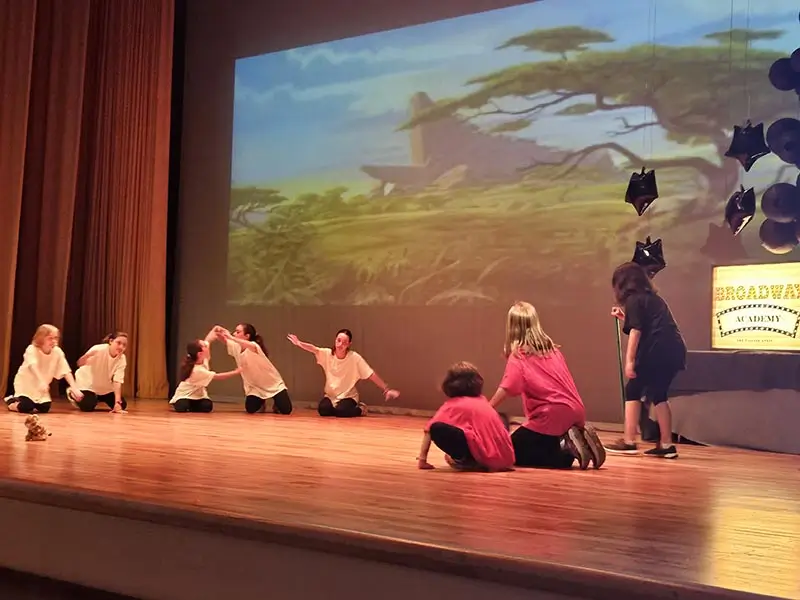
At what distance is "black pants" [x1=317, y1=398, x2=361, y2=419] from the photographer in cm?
812

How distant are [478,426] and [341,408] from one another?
3555 millimetres

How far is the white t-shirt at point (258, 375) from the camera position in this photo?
27.4 feet

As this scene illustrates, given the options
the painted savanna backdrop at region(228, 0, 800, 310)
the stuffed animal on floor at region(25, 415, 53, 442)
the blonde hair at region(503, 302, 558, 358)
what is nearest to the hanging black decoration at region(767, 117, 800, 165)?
the blonde hair at region(503, 302, 558, 358)

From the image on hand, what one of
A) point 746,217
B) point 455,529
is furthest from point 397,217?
point 455,529

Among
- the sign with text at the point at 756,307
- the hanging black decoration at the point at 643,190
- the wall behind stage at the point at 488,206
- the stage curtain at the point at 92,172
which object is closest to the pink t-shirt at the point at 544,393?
the hanging black decoration at the point at 643,190

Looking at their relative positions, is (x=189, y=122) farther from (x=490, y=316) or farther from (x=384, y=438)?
(x=384, y=438)

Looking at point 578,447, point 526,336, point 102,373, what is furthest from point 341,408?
point 578,447

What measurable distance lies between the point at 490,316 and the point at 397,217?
132 centimetres

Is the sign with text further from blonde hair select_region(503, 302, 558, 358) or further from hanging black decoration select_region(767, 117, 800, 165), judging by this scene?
hanging black decoration select_region(767, 117, 800, 165)

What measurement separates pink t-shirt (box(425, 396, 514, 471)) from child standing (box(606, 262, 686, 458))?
52.7 inches

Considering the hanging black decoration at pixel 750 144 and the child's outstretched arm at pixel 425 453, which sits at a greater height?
the hanging black decoration at pixel 750 144

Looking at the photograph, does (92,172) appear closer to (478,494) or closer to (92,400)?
(92,400)

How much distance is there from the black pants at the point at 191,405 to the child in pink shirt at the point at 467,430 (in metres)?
3.97

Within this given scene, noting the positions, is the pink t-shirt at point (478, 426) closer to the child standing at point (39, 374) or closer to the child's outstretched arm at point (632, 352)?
the child's outstretched arm at point (632, 352)
